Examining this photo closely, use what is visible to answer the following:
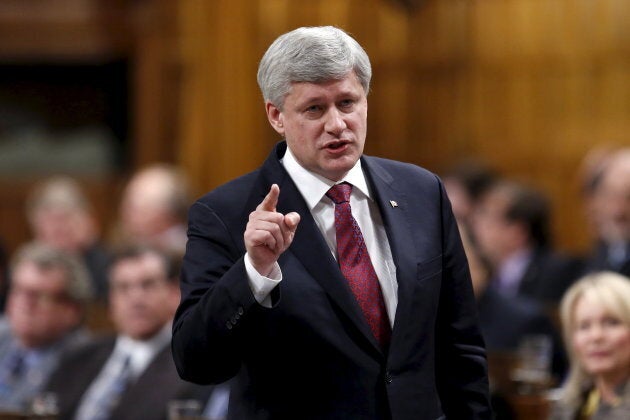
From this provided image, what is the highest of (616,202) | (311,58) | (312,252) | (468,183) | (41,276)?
(311,58)

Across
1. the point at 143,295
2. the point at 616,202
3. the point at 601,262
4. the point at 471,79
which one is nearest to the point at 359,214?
the point at 143,295

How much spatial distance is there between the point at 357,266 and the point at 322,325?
15 centimetres

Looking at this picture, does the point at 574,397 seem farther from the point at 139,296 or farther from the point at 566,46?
the point at 566,46

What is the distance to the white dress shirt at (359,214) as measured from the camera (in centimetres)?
252

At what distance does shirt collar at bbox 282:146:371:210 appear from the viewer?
99.7 inches

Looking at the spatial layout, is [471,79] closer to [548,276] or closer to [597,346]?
[548,276]

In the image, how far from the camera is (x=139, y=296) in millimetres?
5387

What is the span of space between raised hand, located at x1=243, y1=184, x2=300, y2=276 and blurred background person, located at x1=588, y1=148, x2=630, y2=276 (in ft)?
13.0

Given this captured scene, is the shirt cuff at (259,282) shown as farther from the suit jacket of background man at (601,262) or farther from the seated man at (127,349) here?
the suit jacket of background man at (601,262)

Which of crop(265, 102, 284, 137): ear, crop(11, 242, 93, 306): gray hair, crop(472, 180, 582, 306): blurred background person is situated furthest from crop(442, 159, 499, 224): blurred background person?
crop(265, 102, 284, 137): ear

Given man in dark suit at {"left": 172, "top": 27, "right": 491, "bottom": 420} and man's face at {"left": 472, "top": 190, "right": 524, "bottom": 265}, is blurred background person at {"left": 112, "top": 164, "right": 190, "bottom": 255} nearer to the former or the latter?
man's face at {"left": 472, "top": 190, "right": 524, "bottom": 265}

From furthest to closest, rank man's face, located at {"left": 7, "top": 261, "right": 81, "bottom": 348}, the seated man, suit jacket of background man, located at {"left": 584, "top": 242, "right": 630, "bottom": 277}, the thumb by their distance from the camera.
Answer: man's face, located at {"left": 7, "top": 261, "right": 81, "bottom": 348}
suit jacket of background man, located at {"left": 584, "top": 242, "right": 630, "bottom": 277}
the seated man
the thumb

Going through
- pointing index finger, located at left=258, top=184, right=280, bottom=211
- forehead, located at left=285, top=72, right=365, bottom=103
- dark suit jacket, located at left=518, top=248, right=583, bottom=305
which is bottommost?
dark suit jacket, located at left=518, top=248, right=583, bottom=305

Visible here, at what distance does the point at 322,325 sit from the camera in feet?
7.90
